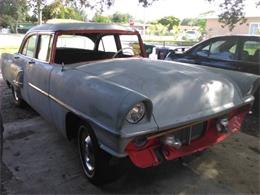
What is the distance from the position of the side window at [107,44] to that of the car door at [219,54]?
2167 millimetres

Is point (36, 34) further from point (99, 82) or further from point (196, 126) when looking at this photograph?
point (196, 126)

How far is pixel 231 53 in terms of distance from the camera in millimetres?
5969

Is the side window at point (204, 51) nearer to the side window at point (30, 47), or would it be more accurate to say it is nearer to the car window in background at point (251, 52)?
the car window in background at point (251, 52)

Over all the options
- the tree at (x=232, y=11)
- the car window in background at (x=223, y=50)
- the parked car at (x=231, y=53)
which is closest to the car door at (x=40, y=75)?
the parked car at (x=231, y=53)

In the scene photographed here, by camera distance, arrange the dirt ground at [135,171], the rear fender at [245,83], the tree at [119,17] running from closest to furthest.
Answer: the dirt ground at [135,171], the rear fender at [245,83], the tree at [119,17]

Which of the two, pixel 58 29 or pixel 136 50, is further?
pixel 136 50

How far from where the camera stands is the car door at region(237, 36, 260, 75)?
550cm

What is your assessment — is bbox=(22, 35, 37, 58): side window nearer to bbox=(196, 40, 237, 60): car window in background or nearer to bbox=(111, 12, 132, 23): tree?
bbox=(196, 40, 237, 60): car window in background

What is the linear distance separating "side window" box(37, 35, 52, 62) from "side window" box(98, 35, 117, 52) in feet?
2.82

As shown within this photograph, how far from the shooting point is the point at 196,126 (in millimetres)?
3229

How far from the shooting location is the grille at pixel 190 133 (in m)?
3.06

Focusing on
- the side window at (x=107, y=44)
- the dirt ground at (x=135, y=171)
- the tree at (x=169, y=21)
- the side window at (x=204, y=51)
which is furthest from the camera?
the tree at (x=169, y=21)

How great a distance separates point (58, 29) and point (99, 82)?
5.41ft

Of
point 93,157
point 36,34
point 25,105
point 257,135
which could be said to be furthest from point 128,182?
point 25,105
